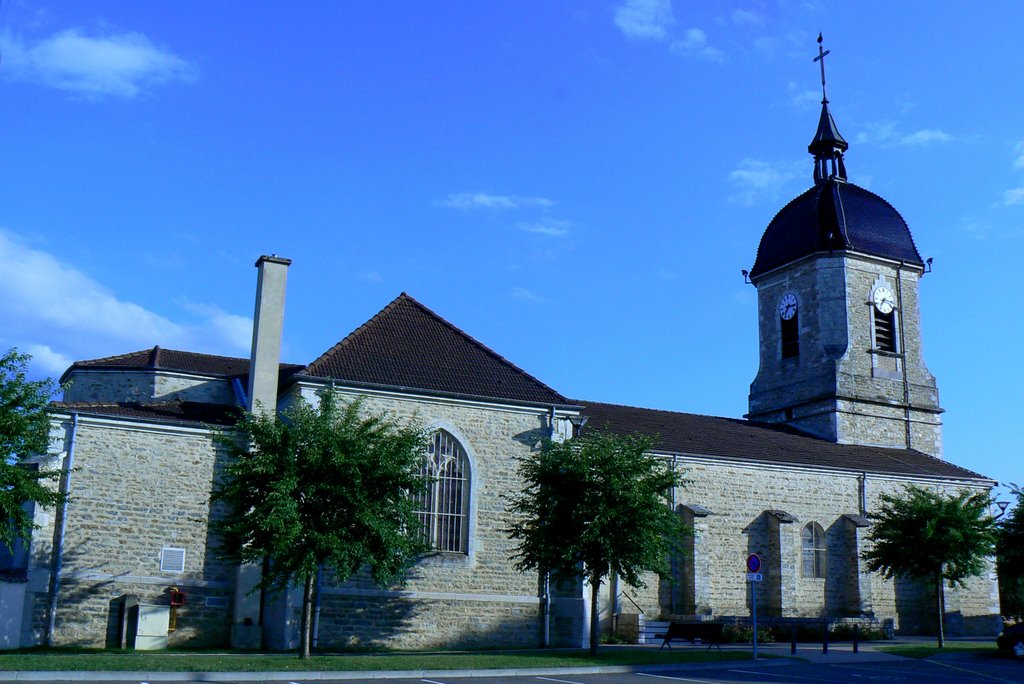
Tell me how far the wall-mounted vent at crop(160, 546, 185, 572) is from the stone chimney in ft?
12.4

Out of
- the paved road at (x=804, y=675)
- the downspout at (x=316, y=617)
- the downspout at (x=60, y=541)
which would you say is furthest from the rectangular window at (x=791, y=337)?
the downspout at (x=60, y=541)

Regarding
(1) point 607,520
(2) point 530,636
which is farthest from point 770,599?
(1) point 607,520

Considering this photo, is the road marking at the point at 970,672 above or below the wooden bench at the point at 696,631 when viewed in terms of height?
below

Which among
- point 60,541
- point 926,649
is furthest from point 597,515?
point 60,541

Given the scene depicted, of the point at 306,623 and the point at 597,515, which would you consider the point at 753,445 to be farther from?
the point at 306,623

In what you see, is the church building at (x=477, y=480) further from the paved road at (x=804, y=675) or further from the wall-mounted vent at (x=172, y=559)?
the paved road at (x=804, y=675)

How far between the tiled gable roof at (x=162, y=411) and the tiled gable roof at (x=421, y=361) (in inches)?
110

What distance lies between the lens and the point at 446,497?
26625 millimetres

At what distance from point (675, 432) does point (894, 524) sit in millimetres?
7880

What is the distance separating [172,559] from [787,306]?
2778cm

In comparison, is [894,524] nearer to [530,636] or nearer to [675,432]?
[675,432]

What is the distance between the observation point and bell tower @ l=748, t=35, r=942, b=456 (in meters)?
40.4

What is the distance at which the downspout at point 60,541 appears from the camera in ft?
74.6

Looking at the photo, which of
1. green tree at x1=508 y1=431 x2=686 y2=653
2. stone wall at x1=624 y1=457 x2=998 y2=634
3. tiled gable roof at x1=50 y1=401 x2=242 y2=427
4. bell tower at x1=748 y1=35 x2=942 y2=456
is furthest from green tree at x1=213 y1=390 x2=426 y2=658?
bell tower at x1=748 y1=35 x2=942 y2=456
